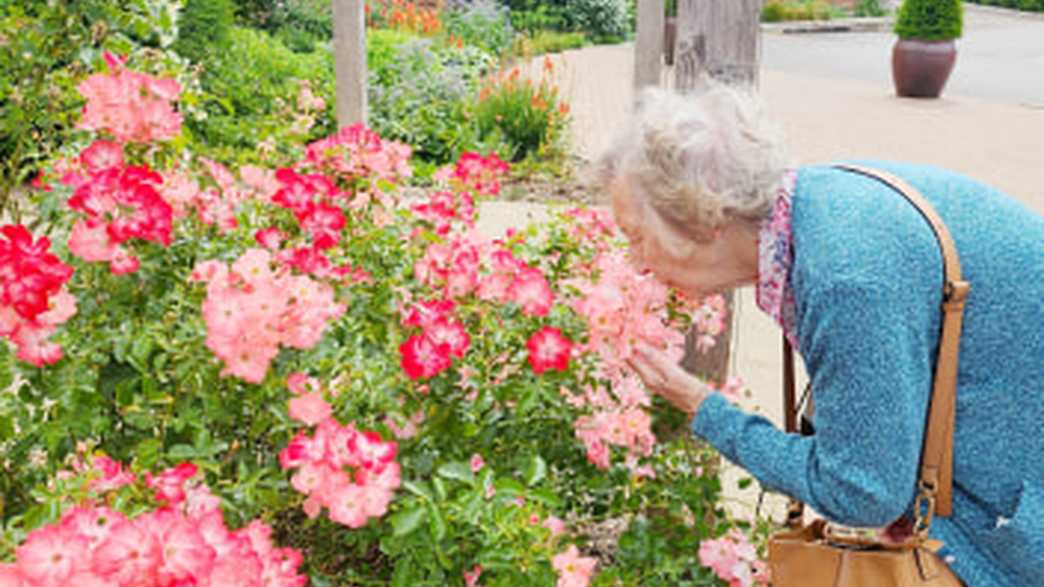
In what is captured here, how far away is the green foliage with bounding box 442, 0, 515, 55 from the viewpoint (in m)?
11.7

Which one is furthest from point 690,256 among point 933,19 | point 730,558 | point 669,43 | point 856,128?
point 669,43

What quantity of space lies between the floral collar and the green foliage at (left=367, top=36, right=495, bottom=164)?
5.23 metres

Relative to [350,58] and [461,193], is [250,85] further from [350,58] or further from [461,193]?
[461,193]

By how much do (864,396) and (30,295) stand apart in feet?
3.52

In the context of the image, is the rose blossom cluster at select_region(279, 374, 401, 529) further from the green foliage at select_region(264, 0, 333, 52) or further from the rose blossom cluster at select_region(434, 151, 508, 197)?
the green foliage at select_region(264, 0, 333, 52)

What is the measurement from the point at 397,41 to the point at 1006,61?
9170mm

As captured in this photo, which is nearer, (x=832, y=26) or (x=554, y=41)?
(x=554, y=41)

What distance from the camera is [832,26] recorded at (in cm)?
1995

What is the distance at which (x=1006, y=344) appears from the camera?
1.36 meters

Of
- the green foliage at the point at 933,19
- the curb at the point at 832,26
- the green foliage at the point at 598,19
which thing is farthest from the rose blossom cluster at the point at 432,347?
the curb at the point at 832,26

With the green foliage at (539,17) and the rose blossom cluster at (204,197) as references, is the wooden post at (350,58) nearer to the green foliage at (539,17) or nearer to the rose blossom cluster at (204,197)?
the rose blossom cluster at (204,197)

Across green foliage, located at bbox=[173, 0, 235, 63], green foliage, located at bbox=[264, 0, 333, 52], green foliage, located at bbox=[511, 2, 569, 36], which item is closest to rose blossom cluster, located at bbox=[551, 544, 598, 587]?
green foliage, located at bbox=[173, 0, 235, 63]

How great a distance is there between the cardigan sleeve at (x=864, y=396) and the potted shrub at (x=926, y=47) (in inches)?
417

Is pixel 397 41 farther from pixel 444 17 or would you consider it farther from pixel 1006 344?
pixel 1006 344
